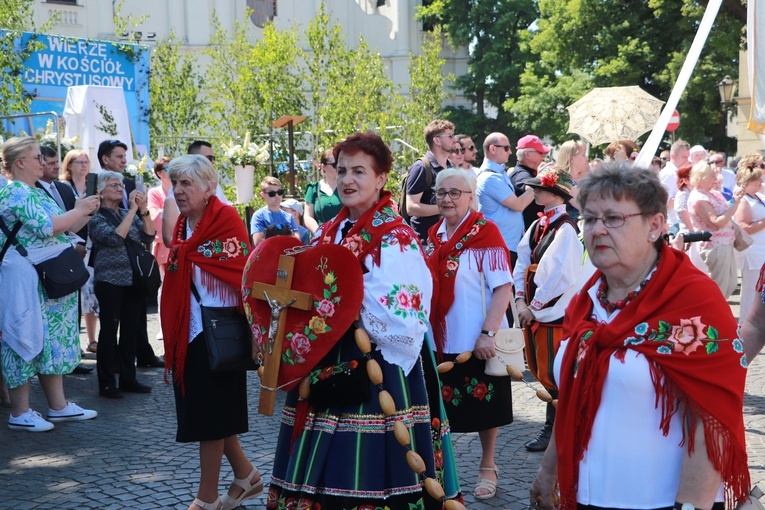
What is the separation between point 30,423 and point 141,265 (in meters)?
1.74

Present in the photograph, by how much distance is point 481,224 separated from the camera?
18.0ft

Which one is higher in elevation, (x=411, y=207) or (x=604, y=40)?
(x=604, y=40)

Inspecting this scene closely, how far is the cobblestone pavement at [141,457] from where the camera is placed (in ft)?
18.1

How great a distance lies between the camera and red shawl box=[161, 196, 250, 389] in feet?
16.6

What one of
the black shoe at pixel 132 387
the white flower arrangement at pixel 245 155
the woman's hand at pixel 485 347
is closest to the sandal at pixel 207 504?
the woman's hand at pixel 485 347

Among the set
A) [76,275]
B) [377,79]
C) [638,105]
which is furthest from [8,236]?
[377,79]

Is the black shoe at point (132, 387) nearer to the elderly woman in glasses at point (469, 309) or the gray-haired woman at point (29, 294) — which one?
the gray-haired woman at point (29, 294)

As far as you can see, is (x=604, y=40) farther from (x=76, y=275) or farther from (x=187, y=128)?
(x=76, y=275)

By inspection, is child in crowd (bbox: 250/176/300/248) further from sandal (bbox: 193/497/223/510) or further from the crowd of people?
sandal (bbox: 193/497/223/510)

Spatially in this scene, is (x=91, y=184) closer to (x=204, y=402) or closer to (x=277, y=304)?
(x=204, y=402)

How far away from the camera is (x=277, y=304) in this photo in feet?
13.2

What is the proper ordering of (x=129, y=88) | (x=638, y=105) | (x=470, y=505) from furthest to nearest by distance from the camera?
(x=129, y=88) < (x=638, y=105) < (x=470, y=505)

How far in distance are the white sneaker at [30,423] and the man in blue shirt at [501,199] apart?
405 cm

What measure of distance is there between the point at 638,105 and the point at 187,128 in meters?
16.0
